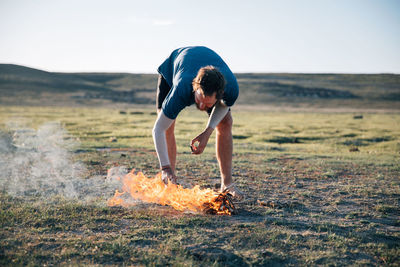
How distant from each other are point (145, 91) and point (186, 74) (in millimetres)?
76163

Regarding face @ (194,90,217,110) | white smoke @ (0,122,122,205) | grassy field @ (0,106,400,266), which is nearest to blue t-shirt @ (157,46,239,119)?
face @ (194,90,217,110)

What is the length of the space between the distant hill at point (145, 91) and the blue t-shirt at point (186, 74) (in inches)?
2042

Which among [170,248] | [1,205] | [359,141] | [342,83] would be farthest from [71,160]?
[342,83]

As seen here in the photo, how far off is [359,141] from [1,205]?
13.9 m

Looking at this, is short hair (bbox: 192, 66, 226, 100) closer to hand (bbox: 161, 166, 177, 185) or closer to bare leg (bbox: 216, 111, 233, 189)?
hand (bbox: 161, 166, 177, 185)

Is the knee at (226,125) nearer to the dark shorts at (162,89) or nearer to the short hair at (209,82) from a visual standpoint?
the dark shorts at (162,89)

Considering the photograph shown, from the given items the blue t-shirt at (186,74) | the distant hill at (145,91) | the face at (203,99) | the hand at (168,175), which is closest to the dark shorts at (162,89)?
the blue t-shirt at (186,74)

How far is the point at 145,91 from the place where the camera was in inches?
3093

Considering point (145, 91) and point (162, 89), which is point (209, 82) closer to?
point (162, 89)

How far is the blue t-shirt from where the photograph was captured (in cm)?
382

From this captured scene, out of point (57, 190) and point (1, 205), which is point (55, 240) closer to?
point (1, 205)

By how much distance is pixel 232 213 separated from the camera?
13.8 ft

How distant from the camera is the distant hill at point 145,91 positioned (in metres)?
62.0

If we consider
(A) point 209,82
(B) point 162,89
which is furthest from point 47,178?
(A) point 209,82
